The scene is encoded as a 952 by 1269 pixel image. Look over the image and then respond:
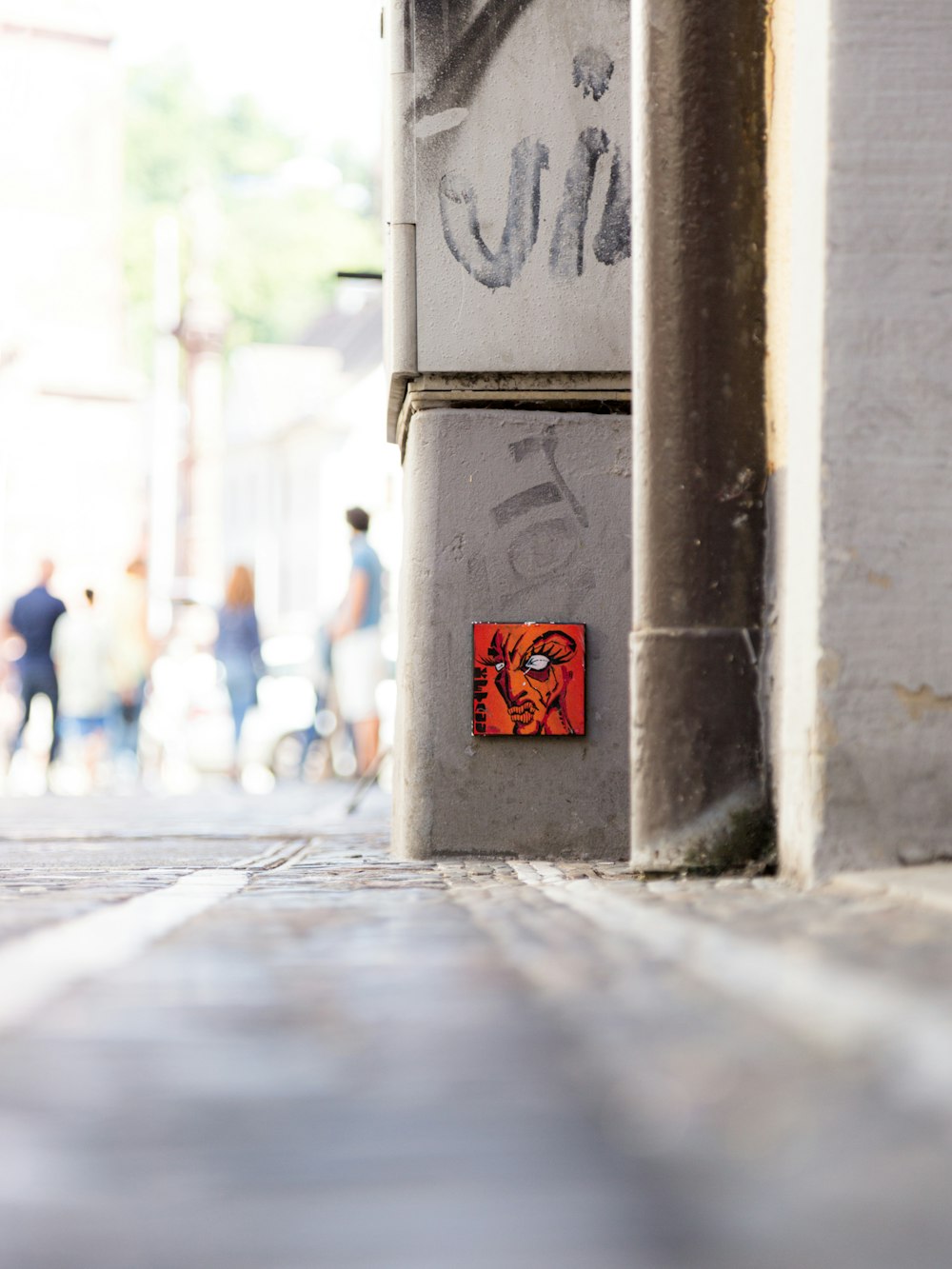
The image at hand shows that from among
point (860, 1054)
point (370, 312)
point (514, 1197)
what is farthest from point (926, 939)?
point (370, 312)

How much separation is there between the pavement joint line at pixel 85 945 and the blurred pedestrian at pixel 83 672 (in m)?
11.8

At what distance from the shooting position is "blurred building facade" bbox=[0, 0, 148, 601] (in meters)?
36.9

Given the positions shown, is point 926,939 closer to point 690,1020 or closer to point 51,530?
point 690,1020

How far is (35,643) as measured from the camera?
16.0 m

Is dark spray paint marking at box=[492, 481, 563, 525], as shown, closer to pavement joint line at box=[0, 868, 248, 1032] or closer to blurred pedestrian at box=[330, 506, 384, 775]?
pavement joint line at box=[0, 868, 248, 1032]

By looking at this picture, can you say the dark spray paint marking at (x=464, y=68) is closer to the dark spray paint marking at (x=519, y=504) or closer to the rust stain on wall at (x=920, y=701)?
the dark spray paint marking at (x=519, y=504)

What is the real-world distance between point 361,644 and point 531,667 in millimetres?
6439

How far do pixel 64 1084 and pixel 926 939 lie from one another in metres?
1.44

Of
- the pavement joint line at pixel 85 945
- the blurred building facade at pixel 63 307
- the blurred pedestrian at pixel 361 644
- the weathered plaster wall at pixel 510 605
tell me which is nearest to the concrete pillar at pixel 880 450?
the pavement joint line at pixel 85 945

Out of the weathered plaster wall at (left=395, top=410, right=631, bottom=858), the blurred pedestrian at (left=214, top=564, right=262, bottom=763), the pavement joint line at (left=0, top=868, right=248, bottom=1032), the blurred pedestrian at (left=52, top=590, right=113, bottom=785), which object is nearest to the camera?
the pavement joint line at (left=0, top=868, right=248, bottom=1032)

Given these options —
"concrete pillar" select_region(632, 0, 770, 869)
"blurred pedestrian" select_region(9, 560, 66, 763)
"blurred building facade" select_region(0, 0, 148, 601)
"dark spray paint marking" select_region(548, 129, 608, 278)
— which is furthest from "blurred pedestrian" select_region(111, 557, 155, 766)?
"blurred building facade" select_region(0, 0, 148, 601)

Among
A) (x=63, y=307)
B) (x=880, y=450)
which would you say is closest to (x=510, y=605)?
(x=880, y=450)

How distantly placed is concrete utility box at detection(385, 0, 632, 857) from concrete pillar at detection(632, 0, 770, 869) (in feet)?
4.68

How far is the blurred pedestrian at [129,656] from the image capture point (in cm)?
1727
